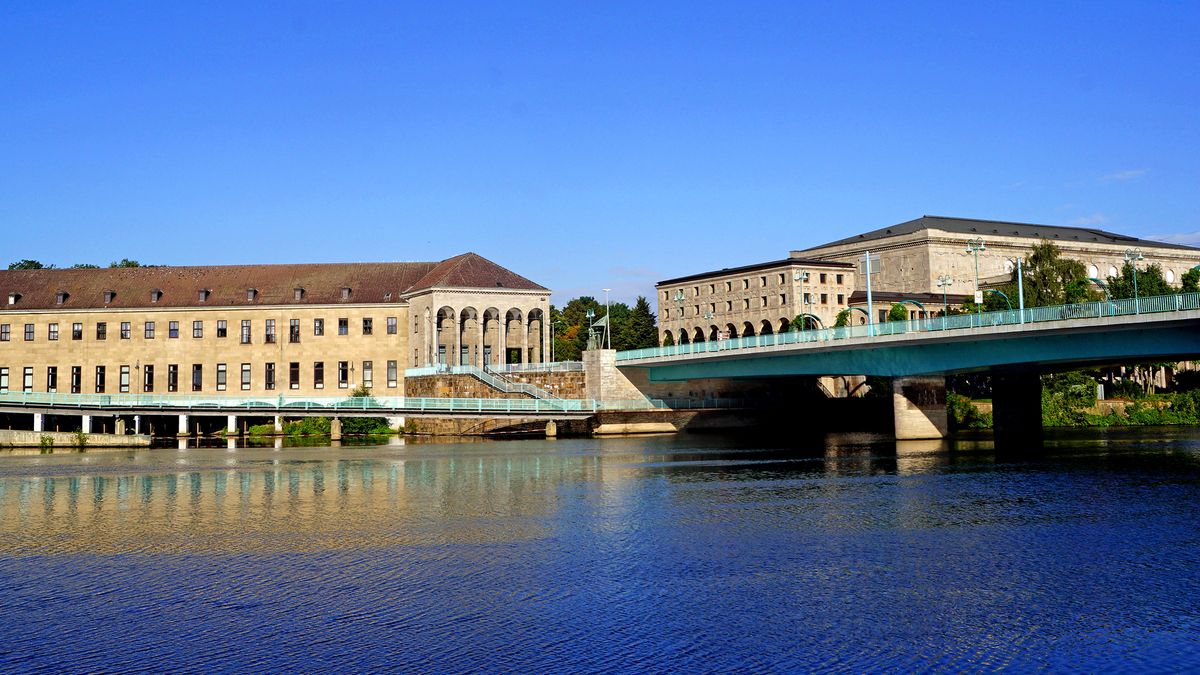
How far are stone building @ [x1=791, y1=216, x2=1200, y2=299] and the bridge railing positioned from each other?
68783 mm

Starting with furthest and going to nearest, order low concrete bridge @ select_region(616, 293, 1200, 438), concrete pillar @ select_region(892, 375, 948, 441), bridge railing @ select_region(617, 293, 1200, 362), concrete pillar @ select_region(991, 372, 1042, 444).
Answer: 1. concrete pillar @ select_region(892, 375, 948, 441)
2. concrete pillar @ select_region(991, 372, 1042, 444)
3. low concrete bridge @ select_region(616, 293, 1200, 438)
4. bridge railing @ select_region(617, 293, 1200, 362)

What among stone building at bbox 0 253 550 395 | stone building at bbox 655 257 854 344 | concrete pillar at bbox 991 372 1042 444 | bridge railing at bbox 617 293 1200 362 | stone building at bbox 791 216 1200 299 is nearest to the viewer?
bridge railing at bbox 617 293 1200 362

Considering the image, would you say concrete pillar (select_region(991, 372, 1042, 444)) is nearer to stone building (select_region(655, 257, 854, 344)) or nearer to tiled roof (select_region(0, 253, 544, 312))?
tiled roof (select_region(0, 253, 544, 312))

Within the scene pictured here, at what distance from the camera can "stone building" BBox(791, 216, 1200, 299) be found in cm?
14512

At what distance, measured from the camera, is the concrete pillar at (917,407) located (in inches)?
2761

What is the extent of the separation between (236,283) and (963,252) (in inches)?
3445

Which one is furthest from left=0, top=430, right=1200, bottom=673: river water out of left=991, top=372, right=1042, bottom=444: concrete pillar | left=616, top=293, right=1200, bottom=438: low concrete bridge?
left=991, top=372, right=1042, bottom=444: concrete pillar

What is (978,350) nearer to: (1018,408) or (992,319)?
(992,319)

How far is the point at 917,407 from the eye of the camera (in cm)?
7075

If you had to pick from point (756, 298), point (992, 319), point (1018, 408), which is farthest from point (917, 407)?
point (756, 298)

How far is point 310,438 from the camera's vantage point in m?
84.0

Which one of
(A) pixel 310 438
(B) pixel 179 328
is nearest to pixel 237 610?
(A) pixel 310 438

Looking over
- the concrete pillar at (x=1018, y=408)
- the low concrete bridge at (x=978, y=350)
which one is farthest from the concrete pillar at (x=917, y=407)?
the concrete pillar at (x=1018, y=408)

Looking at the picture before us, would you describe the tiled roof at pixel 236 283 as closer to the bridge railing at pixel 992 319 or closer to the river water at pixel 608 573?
the bridge railing at pixel 992 319
